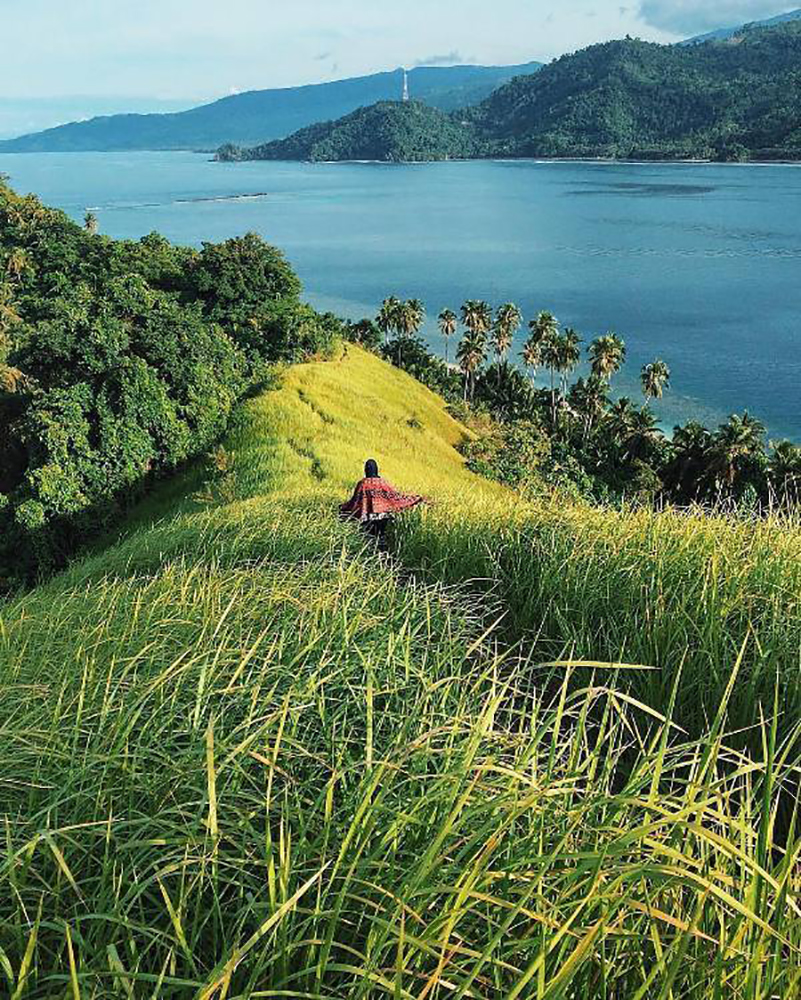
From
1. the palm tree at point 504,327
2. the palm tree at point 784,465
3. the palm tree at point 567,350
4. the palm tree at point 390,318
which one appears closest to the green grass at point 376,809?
the palm tree at point 784,465

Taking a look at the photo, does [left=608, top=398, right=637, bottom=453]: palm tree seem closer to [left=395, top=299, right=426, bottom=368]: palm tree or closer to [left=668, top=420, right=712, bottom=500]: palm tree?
[left=668, top=420, right=712, bottom=500]: palm tree

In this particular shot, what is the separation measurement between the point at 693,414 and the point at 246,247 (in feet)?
93.2

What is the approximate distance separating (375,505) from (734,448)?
30615 millimetres

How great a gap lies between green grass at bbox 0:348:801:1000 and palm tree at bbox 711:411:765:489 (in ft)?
109

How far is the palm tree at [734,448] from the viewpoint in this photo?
36094 mm

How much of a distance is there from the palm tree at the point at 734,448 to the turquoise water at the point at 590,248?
12.7 meters

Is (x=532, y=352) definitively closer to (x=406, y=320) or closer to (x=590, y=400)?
(x=590, y=400)

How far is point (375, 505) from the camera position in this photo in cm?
921

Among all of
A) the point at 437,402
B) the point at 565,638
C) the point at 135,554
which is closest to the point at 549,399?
the point at 437,402

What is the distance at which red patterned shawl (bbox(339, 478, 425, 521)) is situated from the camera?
361 inches

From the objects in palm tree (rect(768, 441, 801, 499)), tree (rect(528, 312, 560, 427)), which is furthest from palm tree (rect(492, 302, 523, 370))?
palm tree (rect(768, 441, 801, 499))

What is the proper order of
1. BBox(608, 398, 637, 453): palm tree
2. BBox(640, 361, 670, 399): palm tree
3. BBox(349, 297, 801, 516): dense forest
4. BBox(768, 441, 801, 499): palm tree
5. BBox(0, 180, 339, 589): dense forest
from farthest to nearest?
BBox(640, 361, 670, 399): palm tree, BBox(608, 398, 637, 453): palm tree, BBox(349, 297, 801, 516): dense forest, BBox(768, 441, 801, 499): palm tree, BBox(0, 180, 339, 589): dense forest

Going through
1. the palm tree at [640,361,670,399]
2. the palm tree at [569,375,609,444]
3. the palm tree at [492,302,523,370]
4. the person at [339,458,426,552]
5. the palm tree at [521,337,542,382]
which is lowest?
the palm tree at [569,375,609,444]

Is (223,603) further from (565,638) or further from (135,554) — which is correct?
(135,554)
